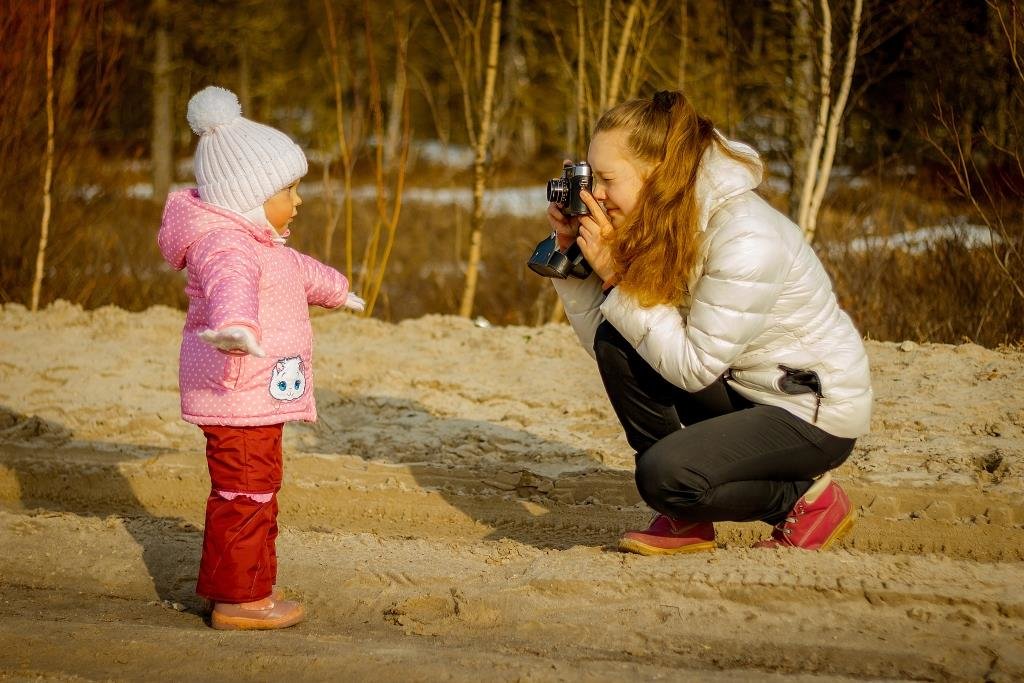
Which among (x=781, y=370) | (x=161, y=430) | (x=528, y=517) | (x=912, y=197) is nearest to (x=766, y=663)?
(x=781, y=370)

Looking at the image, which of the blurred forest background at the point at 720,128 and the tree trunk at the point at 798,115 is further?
the tree trunk at the point at 798,115

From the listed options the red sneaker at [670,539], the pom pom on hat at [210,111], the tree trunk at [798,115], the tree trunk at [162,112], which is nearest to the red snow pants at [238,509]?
the pom pom on hat at [210,111]

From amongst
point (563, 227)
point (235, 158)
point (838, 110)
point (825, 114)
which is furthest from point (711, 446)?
point (825, 114)

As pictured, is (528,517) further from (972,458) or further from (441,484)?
(972,458)

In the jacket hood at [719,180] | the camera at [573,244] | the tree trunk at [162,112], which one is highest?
the jacket hood at [719,180]

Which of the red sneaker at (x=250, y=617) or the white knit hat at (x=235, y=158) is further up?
the white knit hat at (x=235, y=158)

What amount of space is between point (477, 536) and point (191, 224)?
1730mm

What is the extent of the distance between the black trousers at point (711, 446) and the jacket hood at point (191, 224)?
113 cm

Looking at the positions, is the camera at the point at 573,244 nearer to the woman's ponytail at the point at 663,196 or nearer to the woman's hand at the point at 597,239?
the woman's hand at the point at 597,239

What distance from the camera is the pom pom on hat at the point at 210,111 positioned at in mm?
3178

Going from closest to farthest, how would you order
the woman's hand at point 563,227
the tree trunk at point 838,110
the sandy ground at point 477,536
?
the sandy ground at point 477,536
the woman's hand at point 563,227
the tree trunk at point 838,110

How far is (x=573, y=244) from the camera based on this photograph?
3.46m

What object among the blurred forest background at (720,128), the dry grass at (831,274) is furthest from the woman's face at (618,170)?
the dry grass at (831,274)

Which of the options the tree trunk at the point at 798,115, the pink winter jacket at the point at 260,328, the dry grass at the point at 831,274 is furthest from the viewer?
the tree trunk at the point at 798,115
